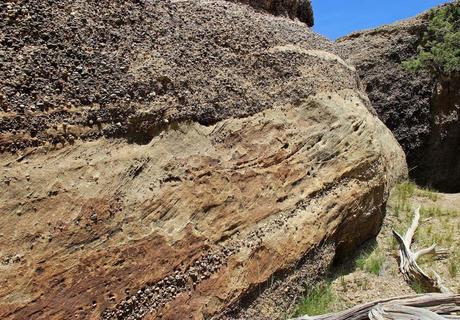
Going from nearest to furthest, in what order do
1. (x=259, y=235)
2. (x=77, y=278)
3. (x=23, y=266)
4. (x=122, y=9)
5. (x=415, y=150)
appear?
1. (x=23, y=266)
2. (x=77, y=278)
3. (x=122, y=9)
4. (x=259, y=235)
5. (x=415, y=150)

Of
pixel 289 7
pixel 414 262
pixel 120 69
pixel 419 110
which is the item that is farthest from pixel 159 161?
pixel 419 110

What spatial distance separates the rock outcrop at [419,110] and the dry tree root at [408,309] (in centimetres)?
678

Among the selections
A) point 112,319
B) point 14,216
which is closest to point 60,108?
point 14,216

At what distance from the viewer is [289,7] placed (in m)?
7.63

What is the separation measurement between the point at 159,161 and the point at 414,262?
331 centimetres

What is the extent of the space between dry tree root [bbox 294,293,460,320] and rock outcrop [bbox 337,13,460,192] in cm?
678

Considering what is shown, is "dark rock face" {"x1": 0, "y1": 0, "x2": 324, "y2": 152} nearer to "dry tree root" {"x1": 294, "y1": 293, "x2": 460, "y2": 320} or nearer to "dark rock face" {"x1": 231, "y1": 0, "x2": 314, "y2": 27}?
"dark rock face" {"x1": 231, "y1": 0, "x2": 314, "y2": 27}

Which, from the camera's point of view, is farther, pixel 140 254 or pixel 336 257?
pixel 336 257

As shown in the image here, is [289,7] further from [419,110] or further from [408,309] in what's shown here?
[408,309]

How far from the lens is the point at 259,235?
4766mm

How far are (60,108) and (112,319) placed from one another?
1.50 meters

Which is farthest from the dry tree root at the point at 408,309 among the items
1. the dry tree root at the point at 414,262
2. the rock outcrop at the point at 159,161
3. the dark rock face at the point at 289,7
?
the dark rock face at the point at 289,7

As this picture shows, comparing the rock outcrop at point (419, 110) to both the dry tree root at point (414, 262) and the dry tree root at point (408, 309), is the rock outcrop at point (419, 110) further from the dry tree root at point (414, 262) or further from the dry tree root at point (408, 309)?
the dry tree root at point (408, 309)

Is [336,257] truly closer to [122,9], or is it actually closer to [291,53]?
[291,53]
